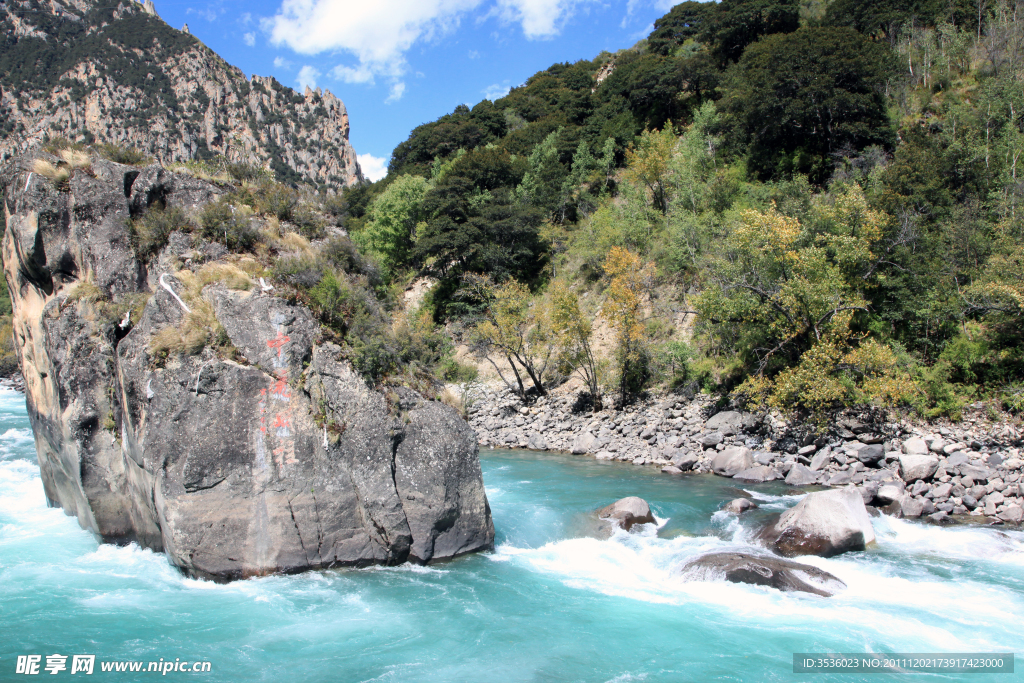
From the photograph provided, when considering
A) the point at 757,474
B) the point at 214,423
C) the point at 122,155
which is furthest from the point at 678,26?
the point at 214,423

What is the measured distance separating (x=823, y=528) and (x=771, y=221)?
42.9 ft

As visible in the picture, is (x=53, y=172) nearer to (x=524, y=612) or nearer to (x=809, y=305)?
(x=524, y=612)

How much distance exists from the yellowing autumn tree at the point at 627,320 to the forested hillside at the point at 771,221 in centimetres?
12

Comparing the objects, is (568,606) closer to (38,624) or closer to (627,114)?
(38,624)

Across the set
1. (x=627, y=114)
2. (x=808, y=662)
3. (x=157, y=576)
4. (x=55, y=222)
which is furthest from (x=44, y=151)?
(x=627, y=114)

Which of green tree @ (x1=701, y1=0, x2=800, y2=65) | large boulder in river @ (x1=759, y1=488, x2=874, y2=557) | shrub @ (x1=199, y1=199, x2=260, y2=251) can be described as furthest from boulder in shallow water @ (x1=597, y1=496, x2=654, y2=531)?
green tree @ (x1=701, y1=0, x2=800, y2=65)

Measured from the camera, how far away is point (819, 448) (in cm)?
1823

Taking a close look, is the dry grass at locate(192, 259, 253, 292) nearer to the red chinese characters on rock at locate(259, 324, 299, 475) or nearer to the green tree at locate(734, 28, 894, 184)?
the red chinese characters on rock at locate(259, 324, 299, 475)

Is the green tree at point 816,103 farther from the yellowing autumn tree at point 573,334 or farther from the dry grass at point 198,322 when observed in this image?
the dry grass at point 198,322

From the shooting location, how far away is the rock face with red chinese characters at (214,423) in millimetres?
9648

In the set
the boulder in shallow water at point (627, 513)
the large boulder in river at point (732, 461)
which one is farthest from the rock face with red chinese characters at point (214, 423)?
the large boulder in river at point (732, 461)

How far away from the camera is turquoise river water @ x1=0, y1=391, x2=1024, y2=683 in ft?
25.7

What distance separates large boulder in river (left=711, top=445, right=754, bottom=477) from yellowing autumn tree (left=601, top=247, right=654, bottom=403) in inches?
289

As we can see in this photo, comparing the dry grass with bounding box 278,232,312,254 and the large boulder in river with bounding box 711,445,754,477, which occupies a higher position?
the dry grass with bounding box 278,232,312,254
